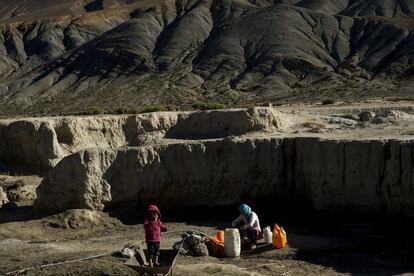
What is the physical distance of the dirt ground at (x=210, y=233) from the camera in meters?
12.2

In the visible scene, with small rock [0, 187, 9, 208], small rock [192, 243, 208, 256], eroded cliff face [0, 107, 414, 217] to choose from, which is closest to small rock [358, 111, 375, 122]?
eroded cliff face [0, 107, 414, 217]

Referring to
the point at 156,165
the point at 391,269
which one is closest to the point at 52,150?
the point at 156,165

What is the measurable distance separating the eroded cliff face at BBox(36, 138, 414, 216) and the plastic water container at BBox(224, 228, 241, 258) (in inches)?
120

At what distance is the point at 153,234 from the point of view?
11.4 meters

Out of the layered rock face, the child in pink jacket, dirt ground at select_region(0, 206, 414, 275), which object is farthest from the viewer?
the layered rock face

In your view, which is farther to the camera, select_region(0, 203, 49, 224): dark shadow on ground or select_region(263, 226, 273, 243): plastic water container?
select_region(0, 203, 49, 224): dark shadow on ground

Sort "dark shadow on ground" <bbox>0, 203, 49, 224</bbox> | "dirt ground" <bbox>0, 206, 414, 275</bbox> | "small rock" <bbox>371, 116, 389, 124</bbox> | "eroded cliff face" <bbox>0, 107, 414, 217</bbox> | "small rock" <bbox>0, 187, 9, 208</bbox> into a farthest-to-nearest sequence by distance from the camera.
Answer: "small rock" <bbox>371, 116, 389, 124</bbox> < "small rock" <bbox>0, 187, 9, 208</bbox> < "dark shadow on ground" <bbox>0, 203, 49, 224</bbox> < "eroded cliff face" <bbox>0, 107, 414, 217</bbox> < "dirt ground" <bbox>0, 206, 414, 275</bbox>

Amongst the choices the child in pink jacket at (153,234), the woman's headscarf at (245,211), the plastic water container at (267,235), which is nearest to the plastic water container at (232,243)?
the woman's headscarf at (245,211)

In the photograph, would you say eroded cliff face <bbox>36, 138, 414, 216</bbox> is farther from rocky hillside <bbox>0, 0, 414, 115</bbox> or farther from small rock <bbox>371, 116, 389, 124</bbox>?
rocky hillside <bbox>0, 0, 414, 115</bbox>

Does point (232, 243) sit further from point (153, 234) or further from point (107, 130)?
point (107, 130)

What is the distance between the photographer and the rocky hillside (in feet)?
178

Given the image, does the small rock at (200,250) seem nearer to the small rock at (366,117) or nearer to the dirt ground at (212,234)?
the dirt ground at (212,234)

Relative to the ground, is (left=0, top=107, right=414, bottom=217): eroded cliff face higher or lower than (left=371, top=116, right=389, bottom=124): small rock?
lower

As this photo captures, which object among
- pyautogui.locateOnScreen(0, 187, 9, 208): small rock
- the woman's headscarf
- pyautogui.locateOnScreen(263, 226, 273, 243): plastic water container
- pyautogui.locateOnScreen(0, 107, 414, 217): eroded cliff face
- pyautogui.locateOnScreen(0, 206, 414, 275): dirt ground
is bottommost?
pyautogui.locateOnScreen(0, 206, 414, 275): dirt ground
